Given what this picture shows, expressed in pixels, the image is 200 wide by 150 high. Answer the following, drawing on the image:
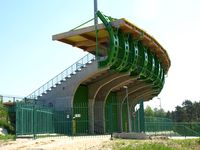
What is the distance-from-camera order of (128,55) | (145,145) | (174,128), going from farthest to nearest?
(174,128) < (128,55) < (145,145)

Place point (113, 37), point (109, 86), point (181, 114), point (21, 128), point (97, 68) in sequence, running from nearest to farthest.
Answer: point (21, 128), point (113, 37), point (97, 68), point (109, 86), point (181, 114)

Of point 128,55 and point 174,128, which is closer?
point 128,55

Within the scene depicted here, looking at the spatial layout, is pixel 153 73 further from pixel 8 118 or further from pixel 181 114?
pixel 181 114

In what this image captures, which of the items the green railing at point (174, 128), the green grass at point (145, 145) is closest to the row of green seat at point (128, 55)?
the green railing at point (174, 128)

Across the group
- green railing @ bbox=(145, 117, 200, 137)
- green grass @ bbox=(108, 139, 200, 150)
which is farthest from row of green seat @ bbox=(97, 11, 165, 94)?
green grass @ bbox=(108, 139, 200, 150)

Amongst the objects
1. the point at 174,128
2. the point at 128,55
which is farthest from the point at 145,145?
the point at 174,128

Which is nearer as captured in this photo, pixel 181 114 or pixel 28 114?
pixel 28 114

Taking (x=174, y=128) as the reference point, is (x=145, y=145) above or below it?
below

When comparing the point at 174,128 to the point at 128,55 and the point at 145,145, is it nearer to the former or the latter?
the point at 128,55

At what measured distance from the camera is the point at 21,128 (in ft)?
89.5

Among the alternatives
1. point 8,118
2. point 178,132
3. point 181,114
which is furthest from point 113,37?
point 181,114

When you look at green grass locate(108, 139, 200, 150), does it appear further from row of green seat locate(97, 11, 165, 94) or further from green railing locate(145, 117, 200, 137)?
green railing locate(145, 117, 200, 137)

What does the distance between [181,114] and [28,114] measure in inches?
3087

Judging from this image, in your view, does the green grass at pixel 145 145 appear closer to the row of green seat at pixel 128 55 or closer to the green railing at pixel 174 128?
the row of green seat at pixel 128 55
